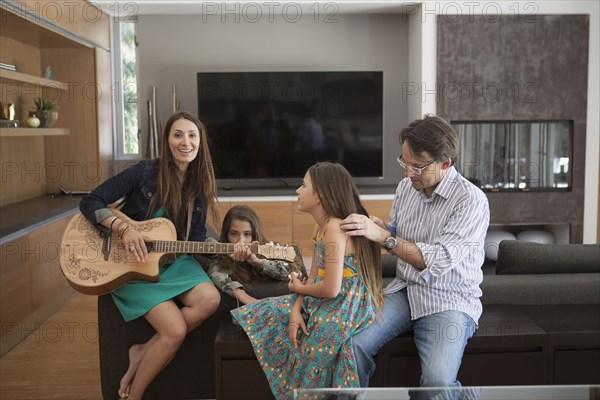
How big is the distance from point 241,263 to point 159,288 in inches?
12.7

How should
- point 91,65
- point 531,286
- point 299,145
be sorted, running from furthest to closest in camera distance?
point 299,145 → point 91,65 → point 531,286

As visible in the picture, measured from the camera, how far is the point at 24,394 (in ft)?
10.7

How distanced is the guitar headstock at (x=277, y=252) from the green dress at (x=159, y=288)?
28 cm

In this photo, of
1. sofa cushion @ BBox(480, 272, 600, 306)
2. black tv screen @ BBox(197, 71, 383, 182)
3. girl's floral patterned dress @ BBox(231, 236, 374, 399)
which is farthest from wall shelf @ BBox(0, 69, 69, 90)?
sofa cushion @ BBox(480, 272, 600, 306)

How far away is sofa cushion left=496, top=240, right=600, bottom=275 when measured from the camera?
112 inches

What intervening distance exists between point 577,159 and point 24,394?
4586mm

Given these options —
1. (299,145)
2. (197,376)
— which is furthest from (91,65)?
(197,376)

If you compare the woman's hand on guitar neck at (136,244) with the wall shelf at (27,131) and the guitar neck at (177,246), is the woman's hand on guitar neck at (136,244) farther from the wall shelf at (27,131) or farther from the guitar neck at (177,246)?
the wall shelf at (27,131)

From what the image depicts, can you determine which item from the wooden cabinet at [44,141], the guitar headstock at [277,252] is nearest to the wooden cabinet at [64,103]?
the wooden cabinet at [44,141]

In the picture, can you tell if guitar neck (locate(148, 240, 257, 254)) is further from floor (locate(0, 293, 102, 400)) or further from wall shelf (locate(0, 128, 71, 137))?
wall shelf (locate(0, 128, 71, 137))

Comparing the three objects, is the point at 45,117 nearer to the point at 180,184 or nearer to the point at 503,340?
the point at 180,184

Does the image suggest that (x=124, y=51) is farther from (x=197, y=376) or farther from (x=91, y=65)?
(x=197, y=376)

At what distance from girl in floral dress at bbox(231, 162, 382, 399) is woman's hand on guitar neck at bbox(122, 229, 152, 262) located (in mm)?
522

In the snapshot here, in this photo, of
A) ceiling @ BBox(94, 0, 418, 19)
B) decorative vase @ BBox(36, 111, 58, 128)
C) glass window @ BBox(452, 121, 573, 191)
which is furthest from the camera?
glass window @ BBox(452, 121, 573, 191)
